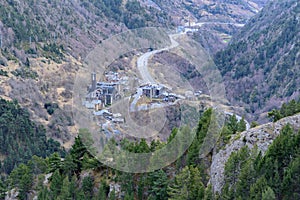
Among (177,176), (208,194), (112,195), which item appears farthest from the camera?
(112,195)

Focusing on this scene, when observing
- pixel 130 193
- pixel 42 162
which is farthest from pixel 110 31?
pixel 130 193

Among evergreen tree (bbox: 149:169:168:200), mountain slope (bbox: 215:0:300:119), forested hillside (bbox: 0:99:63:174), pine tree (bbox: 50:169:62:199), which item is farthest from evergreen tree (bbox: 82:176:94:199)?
mountain slope (bbox: 215:0:300:119)

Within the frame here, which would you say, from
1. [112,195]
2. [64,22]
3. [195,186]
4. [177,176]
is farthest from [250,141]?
[64,22]

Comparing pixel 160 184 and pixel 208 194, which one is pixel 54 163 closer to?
pixel 160 184

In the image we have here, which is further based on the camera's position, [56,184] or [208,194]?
[56,184]

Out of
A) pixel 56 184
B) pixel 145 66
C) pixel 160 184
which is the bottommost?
pixel 56 184

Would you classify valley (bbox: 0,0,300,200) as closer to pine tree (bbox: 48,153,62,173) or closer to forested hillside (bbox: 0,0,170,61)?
pine tree (bbox: 48,153,62,173)
